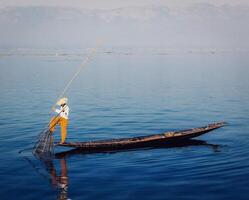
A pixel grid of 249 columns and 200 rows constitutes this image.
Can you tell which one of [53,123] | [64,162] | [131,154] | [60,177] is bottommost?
[60,177]

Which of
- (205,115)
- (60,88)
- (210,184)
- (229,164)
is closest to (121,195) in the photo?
(210,184)

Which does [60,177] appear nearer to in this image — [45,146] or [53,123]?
[45,146]

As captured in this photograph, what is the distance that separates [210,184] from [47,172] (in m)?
8.48

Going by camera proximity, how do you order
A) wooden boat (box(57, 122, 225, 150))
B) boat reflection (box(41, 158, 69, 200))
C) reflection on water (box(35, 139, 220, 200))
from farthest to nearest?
wooden boat (box(57, 122, 225, 150)), reflection on water (box(35, 139, 220, 200)), boat reflection (box(41, 158, 69, 200))

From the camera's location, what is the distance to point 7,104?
44.4 metres

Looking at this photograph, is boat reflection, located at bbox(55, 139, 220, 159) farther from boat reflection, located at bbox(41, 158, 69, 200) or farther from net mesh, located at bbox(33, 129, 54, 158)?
boat reflection, located at bbox(41, 158, 69, 200)

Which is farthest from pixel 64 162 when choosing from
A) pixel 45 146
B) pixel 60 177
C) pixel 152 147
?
pixel 152 147

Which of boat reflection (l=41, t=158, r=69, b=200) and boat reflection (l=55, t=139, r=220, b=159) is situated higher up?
boat reflection (l=55, t=139, r=220, b=159)

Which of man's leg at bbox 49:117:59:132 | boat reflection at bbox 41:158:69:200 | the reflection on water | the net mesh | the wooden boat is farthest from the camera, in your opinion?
the wooden boat

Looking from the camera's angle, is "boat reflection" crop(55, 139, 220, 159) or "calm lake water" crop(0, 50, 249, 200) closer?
"calm lake water" crop(0, 50, 249, 200)

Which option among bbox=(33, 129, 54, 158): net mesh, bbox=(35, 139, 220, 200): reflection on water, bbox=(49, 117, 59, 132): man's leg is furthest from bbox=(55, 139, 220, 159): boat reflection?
bbox=(49, 117, 59, 132): man's leg

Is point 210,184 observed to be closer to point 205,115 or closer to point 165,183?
point 165,183

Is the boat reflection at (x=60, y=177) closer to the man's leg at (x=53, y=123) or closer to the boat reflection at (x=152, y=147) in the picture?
the boat reflection at (x=152, y=147)

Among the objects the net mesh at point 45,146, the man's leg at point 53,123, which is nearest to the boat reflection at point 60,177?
the net mesh at point 45,146
